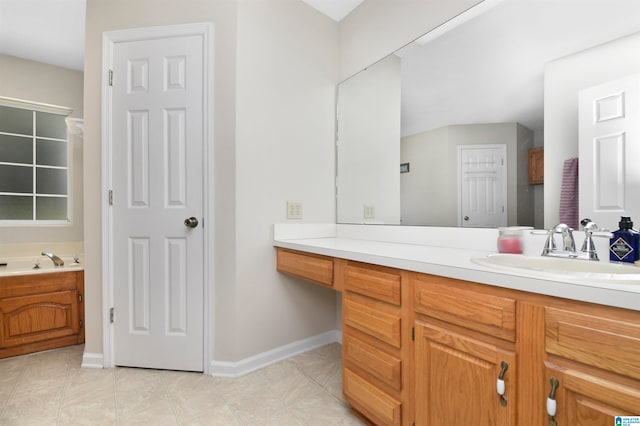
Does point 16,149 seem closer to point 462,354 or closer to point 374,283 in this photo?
point 374,283

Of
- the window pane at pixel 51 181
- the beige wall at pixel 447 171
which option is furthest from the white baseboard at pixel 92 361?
the beige wall at pixel 447 171

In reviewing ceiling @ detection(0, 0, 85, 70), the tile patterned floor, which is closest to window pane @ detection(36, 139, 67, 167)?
ceiling @ detection(0, 0, 85, 70)

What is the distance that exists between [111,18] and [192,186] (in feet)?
3.96

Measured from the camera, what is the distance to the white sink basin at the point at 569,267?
2.55 ft

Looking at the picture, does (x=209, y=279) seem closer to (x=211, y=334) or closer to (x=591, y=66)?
(x=211, y=334)

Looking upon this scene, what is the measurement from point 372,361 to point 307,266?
24.5 inches

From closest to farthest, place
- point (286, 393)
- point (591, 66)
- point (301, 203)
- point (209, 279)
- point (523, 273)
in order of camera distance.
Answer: point (523, 273) < point (591, 66) < point (286, 393) < point (209, 279) < point (301, 203)

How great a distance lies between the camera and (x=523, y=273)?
827 millimetres

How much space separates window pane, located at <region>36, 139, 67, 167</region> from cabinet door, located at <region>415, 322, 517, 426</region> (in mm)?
3666

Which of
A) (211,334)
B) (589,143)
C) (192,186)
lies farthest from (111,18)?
(589,143)

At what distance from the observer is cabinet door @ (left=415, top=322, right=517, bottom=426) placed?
0.87m

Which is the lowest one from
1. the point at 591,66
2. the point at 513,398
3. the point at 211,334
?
the point at 211,334

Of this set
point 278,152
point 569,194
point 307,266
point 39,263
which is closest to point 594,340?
point 569,194

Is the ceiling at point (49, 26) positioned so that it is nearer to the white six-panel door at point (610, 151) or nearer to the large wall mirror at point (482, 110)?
the large wall mirror at point (482, 110)
